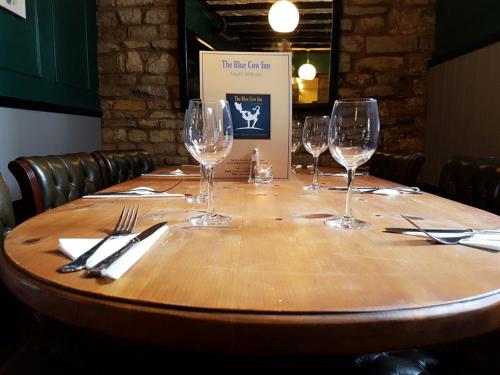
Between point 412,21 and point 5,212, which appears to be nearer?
point 5,212

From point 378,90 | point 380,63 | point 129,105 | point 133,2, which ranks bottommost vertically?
point 129,105

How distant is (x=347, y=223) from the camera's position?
0.73 m

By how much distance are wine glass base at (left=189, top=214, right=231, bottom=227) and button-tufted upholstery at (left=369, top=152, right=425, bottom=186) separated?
1.27 m

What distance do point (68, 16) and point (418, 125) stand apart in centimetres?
298

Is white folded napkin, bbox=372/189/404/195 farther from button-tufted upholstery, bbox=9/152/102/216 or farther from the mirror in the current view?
the mirror

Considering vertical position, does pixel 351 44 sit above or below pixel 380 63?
above

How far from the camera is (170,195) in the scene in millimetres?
1081

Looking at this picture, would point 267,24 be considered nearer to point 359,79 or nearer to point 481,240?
point 359,79

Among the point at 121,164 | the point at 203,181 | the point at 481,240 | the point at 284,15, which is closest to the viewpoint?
the point at 481,240

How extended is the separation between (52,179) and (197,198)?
575 millimetres

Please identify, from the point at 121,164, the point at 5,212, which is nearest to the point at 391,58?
the point at 121,164

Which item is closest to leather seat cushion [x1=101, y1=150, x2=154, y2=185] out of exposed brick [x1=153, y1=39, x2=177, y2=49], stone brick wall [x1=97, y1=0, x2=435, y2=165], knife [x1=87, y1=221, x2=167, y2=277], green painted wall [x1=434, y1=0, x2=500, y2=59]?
stone brick wall [x1=97, y1=0, x2=435, y2=165]

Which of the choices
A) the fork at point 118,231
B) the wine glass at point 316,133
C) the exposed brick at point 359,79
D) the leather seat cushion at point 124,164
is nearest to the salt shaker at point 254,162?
the wine glass at point 316,133

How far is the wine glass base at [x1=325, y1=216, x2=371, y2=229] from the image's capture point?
718 mm
